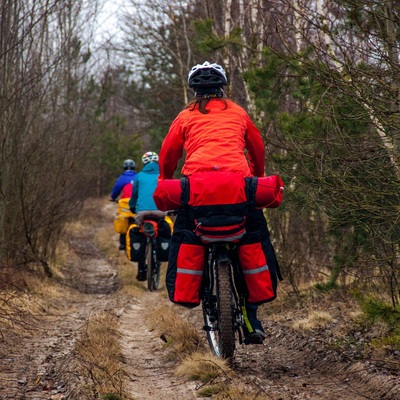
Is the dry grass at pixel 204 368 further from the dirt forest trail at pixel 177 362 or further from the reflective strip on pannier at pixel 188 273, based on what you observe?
the reflective strip on pannier at pixel 188 273

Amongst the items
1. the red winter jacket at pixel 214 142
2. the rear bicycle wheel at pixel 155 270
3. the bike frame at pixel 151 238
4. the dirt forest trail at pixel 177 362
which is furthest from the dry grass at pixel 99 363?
the rear bicycle wheel at pixel 155 270

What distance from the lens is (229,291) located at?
5.07m

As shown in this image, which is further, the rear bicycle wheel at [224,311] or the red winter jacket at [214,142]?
the red winter jacket at [214,142]

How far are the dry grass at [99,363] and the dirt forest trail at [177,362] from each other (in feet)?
0.21

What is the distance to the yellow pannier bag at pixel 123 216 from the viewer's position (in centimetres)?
1307

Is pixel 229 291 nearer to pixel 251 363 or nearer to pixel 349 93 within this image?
pixel 251 363

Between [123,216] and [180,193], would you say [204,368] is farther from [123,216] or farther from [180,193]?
[123,216]

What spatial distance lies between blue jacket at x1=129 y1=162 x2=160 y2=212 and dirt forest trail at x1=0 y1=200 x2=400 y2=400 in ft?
7.25

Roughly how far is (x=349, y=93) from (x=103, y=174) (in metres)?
31.0

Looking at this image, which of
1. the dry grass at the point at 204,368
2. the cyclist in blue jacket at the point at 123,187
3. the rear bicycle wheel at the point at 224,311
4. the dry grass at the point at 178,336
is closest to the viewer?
the dry grass at the point at 204,368

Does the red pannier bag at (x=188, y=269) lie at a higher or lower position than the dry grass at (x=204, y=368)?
higher

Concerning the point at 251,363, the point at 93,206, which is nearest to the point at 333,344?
the point at 251,363

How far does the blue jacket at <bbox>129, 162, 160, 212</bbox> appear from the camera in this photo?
11312 mm

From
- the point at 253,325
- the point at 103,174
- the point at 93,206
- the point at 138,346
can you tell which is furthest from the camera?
the point at 103,174
